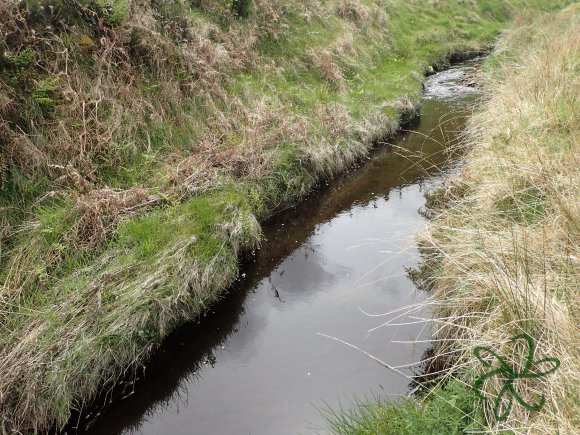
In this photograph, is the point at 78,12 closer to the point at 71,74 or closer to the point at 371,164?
the point at 71,74

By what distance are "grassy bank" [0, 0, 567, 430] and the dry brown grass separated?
334 cm

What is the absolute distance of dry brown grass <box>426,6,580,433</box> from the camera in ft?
10.7

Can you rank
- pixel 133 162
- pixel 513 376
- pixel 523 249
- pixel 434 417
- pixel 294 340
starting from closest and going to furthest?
pixel 513 376 < pixel 434 417 < pixel 523 249 < pixel 294 340 < pixel 133 162

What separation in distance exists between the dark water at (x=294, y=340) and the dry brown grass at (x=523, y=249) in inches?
24.4

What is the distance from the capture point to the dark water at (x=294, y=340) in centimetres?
515

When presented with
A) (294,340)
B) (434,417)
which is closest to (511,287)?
(434,417)

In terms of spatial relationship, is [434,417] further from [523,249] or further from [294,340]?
[294,340]

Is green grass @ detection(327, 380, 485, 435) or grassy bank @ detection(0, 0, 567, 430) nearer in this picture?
green grass @ detection(327, 380, 485, 435)

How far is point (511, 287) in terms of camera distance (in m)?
3.65

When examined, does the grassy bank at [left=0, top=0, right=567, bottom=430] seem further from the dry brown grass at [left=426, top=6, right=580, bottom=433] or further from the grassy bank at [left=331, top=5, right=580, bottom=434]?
the dry brown grass at [left=426, top=6, right=580, bottom=433]

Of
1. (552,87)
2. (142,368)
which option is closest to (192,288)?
(142,368)

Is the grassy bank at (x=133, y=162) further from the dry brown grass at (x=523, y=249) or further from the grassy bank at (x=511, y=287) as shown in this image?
the dry brown grass at (x=523, y=249)

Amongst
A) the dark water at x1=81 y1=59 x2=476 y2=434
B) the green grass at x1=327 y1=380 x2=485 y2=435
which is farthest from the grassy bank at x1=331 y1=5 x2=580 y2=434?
the dark water at x1=81 y1=59 x2=476 y2=434

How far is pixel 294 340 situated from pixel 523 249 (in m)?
3.05
